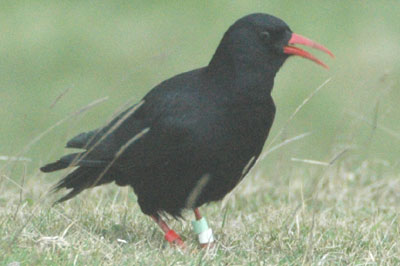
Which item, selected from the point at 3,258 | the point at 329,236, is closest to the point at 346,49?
the point at 329,236

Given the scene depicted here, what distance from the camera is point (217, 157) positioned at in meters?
5.93

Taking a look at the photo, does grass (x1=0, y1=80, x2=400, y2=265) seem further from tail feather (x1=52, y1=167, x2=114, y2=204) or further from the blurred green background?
the blurred green background

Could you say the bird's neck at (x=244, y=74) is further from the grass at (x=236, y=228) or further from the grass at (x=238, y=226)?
the grass at (x=236, y=228)

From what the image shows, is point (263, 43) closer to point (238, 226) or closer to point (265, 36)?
point (265, 36)

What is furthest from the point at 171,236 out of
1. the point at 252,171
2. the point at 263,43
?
the point at 252,171

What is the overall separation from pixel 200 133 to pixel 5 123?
6.18 metres

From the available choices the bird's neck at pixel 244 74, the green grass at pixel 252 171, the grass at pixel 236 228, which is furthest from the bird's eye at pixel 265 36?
the grass at pixel 236 228

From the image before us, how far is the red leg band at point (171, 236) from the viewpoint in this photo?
618 centimetres

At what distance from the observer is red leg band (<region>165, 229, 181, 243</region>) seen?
6.18 m

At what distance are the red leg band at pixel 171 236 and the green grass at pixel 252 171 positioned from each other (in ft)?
0.17

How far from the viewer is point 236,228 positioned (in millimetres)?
6629

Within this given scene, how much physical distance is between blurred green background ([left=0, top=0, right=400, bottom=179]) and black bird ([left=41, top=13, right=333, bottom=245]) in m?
4.36

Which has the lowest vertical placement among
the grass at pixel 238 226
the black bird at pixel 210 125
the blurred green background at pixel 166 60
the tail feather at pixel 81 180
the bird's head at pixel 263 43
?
the blurred green background at pixel 166 60

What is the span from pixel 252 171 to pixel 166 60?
180 inches
